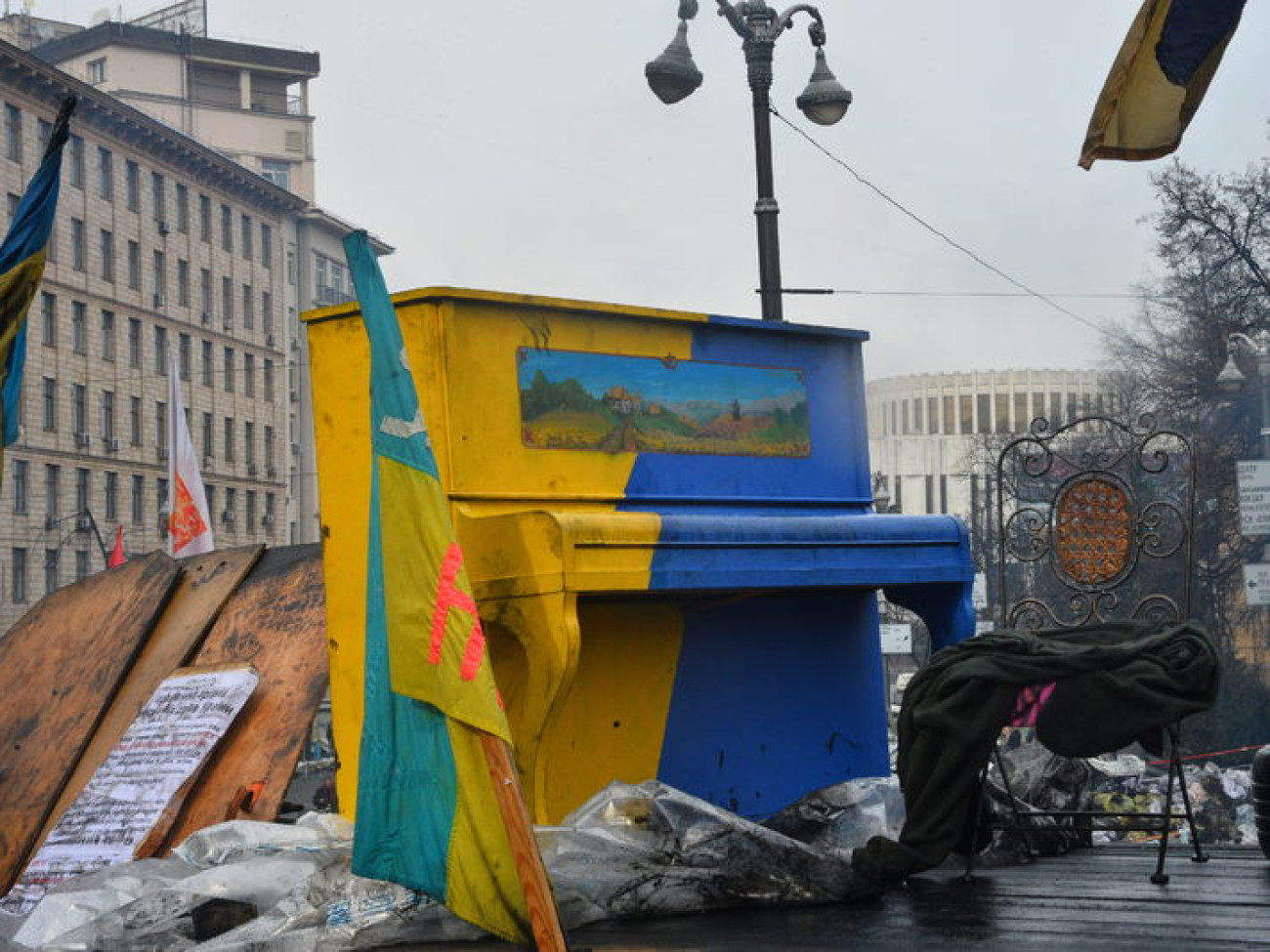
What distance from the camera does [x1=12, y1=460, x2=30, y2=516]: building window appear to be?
53588mm

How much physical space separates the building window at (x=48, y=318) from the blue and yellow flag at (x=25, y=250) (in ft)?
168

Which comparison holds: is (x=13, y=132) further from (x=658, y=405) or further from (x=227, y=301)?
(x=658, y=405)

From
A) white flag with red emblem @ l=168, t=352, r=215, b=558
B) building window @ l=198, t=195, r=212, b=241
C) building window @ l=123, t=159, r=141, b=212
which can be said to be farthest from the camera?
building window @ l=198, t=195, r=212, b=241

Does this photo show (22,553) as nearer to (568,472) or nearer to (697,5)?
(697,5)

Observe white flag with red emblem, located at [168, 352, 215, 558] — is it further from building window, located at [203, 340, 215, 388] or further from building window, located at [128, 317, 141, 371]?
building window, located at [203, 340, 215, 388]

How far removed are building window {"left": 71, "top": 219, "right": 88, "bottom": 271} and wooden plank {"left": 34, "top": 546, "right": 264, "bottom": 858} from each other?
52126 mm

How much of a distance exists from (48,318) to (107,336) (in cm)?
378

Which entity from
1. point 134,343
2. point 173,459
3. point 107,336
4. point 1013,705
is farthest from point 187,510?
point 134,343

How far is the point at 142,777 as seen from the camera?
6.68 meters

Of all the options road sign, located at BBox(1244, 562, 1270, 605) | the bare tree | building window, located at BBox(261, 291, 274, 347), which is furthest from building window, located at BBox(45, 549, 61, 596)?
road sign, located at BBox(1244, 562, 1270, 605)

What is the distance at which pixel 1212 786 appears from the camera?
17.3 metres

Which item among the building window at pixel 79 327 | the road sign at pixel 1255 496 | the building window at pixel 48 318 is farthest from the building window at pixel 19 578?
the road sign at pixel 1255 496

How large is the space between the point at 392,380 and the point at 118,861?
2558mm

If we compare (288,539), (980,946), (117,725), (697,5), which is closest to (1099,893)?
(980,946)
